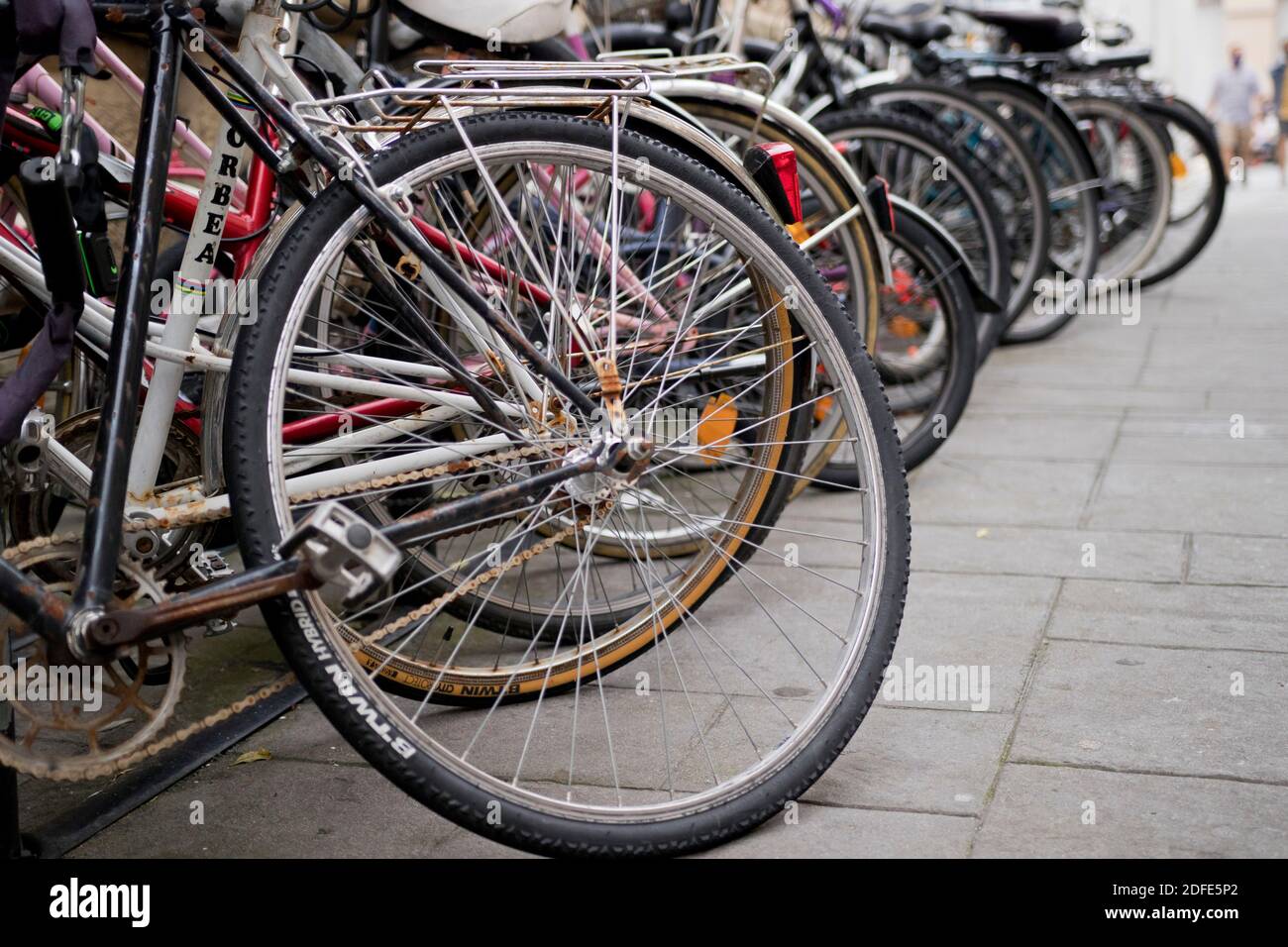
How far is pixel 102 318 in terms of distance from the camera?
8.30 feet

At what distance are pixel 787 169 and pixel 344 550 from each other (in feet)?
4.98

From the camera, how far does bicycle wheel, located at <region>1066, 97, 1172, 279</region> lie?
784cm

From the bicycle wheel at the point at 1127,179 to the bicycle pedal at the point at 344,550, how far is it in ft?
20.9

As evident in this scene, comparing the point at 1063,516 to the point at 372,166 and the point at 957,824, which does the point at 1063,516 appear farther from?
the point at 372,166

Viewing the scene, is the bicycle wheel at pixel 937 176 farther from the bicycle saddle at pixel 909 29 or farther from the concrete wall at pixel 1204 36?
the concrete wall at pixel 1204 36

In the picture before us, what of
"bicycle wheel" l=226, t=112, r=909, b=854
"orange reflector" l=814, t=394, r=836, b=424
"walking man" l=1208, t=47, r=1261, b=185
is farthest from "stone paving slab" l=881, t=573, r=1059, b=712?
"walking man" l=1208, t=47, r=1261, b=185

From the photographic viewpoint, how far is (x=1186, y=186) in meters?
8.32

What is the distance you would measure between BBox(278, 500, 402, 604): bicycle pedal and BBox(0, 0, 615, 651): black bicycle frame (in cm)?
7

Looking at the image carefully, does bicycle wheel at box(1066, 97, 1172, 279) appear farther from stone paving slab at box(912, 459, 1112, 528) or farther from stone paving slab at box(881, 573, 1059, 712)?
stone paving slab at box(881, 573, 1059, 712)

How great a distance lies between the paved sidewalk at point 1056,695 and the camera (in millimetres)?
Answer: 2486

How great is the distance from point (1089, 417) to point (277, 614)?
4083 millimetres

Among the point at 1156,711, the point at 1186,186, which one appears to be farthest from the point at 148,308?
the point at 1186,186

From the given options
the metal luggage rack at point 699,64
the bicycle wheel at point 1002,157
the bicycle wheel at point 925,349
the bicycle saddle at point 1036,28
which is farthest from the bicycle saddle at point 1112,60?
the metal luggage rack at point 699,64
